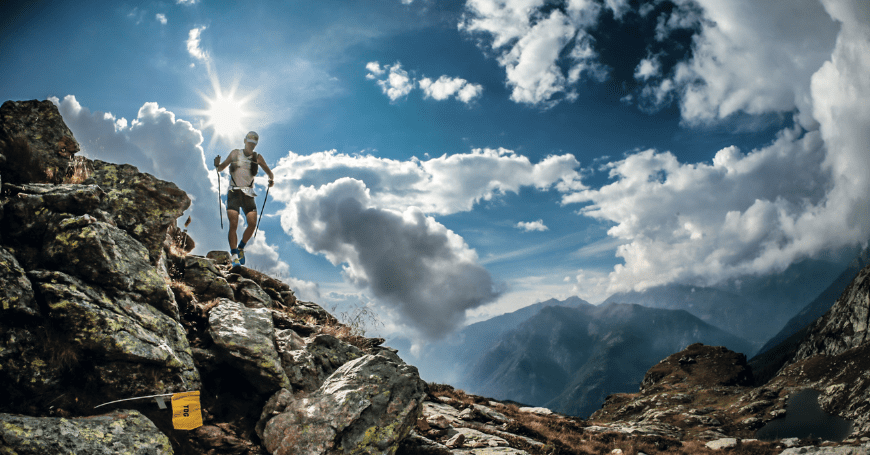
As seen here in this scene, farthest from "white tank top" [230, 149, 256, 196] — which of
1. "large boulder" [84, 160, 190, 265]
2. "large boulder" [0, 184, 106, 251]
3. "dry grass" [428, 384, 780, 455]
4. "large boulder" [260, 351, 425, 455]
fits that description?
"dry grass" [428, 384, 780, 455]

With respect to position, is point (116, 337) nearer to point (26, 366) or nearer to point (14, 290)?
point (26, 366)

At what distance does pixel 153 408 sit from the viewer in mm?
7035

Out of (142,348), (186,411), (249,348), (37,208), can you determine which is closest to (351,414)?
(249,348)

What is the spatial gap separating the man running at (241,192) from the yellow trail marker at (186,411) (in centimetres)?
776

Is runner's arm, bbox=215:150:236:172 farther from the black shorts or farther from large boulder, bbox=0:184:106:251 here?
large boulder, bbox=0:184:106:251

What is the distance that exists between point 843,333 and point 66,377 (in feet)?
648

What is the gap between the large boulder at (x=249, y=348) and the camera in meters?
8.84

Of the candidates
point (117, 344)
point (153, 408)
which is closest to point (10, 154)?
point (117, 344)

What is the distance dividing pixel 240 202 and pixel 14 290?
8331 millimetres

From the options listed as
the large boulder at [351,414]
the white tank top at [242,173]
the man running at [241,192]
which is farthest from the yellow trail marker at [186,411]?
the white tank top at [242,173]

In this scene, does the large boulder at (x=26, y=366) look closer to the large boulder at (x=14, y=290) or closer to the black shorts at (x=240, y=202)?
the large boulder at (x=14, y=290)

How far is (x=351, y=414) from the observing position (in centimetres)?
816


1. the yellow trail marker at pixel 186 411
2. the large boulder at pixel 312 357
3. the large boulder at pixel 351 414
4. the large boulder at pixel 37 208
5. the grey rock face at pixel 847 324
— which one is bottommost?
the grey rock face at pixel 847 324

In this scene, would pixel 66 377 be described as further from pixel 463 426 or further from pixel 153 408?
pixel 463 426
